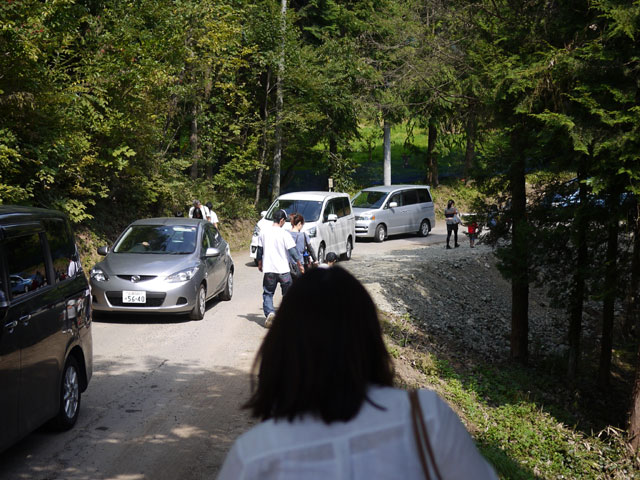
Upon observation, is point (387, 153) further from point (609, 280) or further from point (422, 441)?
point (422, 441)

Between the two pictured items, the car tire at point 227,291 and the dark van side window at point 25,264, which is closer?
the dark van side window at point 25,264

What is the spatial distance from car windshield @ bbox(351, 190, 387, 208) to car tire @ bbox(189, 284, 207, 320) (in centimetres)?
1553

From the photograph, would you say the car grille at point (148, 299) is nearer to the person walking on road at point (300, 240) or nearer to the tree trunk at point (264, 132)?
the person walking on road at point (300, 240)

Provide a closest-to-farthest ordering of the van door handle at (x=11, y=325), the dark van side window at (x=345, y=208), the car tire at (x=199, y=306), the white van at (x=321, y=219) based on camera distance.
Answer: the van door handle at (x=11, y=325)
the car tire at (x=199, y=306)
the white van at (x=321, y=219)
the dark van side window at (x=345, y=208)

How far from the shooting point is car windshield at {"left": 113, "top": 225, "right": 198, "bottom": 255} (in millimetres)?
12289

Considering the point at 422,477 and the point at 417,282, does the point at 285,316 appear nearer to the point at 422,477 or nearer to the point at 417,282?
the point at 422,477

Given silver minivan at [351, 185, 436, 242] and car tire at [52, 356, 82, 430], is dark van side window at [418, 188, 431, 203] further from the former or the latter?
car tire at [52, 356, 82, 430]

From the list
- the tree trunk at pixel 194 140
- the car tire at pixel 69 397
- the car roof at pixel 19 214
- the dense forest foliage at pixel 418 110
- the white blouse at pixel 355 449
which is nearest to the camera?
the white blouse at pixel 355 449

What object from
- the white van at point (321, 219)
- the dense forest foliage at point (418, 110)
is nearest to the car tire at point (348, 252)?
the white van at point (321, 219)

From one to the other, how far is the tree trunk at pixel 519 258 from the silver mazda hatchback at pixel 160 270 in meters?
5.94

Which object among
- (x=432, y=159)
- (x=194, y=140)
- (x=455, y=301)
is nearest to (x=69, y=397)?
(x=455, y=301)

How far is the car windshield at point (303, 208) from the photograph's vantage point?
19047mm

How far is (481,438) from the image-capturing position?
332 inches

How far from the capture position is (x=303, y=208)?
63.3 ft
